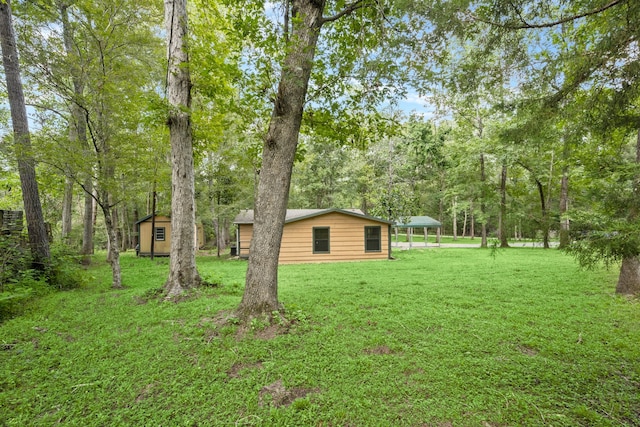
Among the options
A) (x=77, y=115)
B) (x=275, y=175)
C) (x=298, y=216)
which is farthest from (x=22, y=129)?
(x=298, y=216)

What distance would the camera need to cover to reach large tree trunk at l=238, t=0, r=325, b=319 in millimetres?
3350

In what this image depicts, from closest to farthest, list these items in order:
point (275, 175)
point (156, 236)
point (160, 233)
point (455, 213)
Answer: point (275, 175) → point (156, 236) → point (160, 233) → point (455, 213)

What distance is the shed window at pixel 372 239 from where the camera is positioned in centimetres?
1214

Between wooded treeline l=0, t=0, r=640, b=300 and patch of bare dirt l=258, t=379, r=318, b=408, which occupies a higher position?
wooded treeline l=0, t=0, r=640, b=300

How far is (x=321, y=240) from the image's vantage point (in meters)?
11.8

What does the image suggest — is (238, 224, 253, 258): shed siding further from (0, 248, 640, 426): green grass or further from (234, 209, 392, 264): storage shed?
(0, 248, 640, 426): green grass

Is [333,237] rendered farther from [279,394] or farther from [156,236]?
[156,236]

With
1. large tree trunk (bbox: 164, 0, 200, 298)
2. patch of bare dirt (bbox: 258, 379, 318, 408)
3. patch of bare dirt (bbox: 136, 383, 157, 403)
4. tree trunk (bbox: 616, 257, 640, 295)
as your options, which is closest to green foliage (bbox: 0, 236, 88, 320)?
large tree trunk (bbox: 164, 0, 200, 298)

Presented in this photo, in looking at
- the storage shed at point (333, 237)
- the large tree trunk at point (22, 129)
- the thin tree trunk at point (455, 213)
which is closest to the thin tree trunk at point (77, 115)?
the large tree trunk at point (22, 129)

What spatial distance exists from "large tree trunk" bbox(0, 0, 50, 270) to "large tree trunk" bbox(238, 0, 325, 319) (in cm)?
535

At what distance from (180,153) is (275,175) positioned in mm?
2800

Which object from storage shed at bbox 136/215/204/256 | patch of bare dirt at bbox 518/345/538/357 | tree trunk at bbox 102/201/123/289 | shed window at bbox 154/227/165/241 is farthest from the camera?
shed window at bbox 154/227/165/241

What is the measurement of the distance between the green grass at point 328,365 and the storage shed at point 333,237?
6.84 metres

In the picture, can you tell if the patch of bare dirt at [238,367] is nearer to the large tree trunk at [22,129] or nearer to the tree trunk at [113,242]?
the tree trunk at [113,242]
